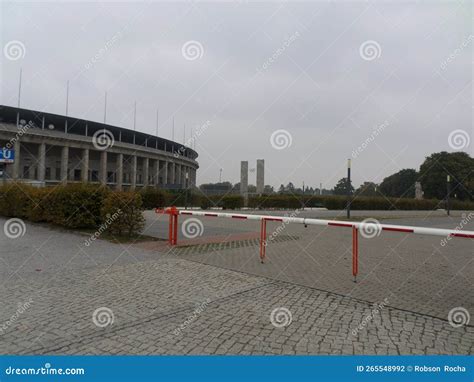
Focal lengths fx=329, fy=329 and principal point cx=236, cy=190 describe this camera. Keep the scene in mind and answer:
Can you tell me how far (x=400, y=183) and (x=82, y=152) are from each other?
64771 mm

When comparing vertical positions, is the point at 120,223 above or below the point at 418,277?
above

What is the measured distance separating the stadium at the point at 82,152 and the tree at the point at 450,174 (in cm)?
4141

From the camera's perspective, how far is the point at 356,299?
5.07 meters

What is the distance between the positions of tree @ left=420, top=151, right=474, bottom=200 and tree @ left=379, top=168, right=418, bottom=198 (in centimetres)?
377

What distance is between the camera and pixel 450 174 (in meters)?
52.7

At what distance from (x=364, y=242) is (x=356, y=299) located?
6400 mm

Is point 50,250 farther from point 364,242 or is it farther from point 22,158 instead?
point 22,158

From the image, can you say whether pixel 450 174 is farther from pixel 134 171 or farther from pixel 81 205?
pixel 134 171

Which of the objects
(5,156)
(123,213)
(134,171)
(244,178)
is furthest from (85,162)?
(123,213)

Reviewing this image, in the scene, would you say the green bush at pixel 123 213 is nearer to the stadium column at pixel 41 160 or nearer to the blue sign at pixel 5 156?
the blue sign at pixel 5 156

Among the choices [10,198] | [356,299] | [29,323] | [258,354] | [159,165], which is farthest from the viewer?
[159,165]

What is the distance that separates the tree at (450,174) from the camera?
173 feet

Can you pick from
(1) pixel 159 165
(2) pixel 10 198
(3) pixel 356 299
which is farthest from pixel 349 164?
(1) pixel 159 165

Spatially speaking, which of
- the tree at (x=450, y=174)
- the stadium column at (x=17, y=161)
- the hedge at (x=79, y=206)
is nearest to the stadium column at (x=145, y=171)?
the stadium column at (x=17, y=161)
